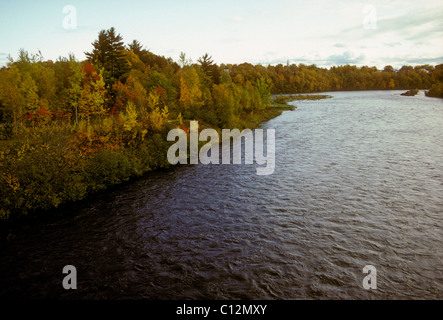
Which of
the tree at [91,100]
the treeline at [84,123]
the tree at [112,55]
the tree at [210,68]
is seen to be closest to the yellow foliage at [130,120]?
the treeline at [84,123]

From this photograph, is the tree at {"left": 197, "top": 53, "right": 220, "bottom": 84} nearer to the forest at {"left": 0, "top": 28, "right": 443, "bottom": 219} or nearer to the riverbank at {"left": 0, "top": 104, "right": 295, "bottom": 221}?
the forest at {"left": 0, "top": 28, "right": 443, "bottom": 219}

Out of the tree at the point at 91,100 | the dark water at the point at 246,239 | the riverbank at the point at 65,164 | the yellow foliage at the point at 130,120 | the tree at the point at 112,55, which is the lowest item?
the dark water at the point at 246,239

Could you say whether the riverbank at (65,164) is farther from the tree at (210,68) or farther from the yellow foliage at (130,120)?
the tree at (210,68)

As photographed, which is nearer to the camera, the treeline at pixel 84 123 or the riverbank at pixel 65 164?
the riverbank at pixel 65 164

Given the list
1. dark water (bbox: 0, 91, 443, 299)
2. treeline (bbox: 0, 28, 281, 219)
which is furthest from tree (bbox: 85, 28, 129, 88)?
dark water (bbox: 0, 91, 443, 299)

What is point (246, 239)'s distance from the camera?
19.1 meters

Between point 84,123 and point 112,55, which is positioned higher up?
point 112,55

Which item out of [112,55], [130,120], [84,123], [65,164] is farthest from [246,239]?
[112,55]

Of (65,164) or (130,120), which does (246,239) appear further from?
(130,120)

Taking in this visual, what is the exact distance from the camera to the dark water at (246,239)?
14633mm
